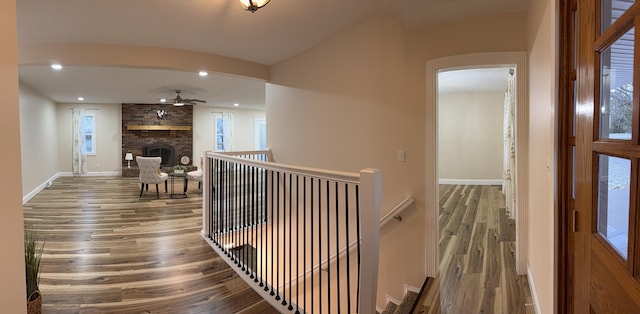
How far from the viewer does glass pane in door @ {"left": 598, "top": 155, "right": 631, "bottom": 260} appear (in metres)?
0.91

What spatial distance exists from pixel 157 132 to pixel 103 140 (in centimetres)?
175

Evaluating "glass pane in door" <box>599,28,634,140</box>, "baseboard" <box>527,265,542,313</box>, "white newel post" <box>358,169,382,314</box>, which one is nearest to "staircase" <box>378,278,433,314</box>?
"baseboard" <box>527,265,542,313</box>

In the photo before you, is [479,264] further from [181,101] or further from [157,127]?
[157,127]

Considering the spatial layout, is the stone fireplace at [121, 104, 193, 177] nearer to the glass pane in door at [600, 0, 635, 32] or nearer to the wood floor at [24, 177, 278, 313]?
the wood floor at [24, 177, 278, 313]

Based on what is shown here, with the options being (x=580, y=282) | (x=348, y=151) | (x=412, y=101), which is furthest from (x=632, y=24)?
(x=348, y=151)

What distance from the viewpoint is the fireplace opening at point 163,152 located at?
35.0ft

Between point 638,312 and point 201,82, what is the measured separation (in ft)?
23.7

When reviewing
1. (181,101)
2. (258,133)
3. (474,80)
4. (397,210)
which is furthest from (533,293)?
(258,133)

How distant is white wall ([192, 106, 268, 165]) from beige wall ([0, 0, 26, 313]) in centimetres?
1049

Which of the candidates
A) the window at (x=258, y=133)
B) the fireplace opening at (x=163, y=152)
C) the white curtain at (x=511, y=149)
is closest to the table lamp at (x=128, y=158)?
the fireplace opening at (x=163, y=152)

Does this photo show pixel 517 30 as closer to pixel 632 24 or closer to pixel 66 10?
pixel 632 24

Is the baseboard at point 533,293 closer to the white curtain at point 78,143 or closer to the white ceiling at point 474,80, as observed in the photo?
the white ceiling at point 474,80

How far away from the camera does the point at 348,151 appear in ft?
11.6

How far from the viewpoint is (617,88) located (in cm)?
97
